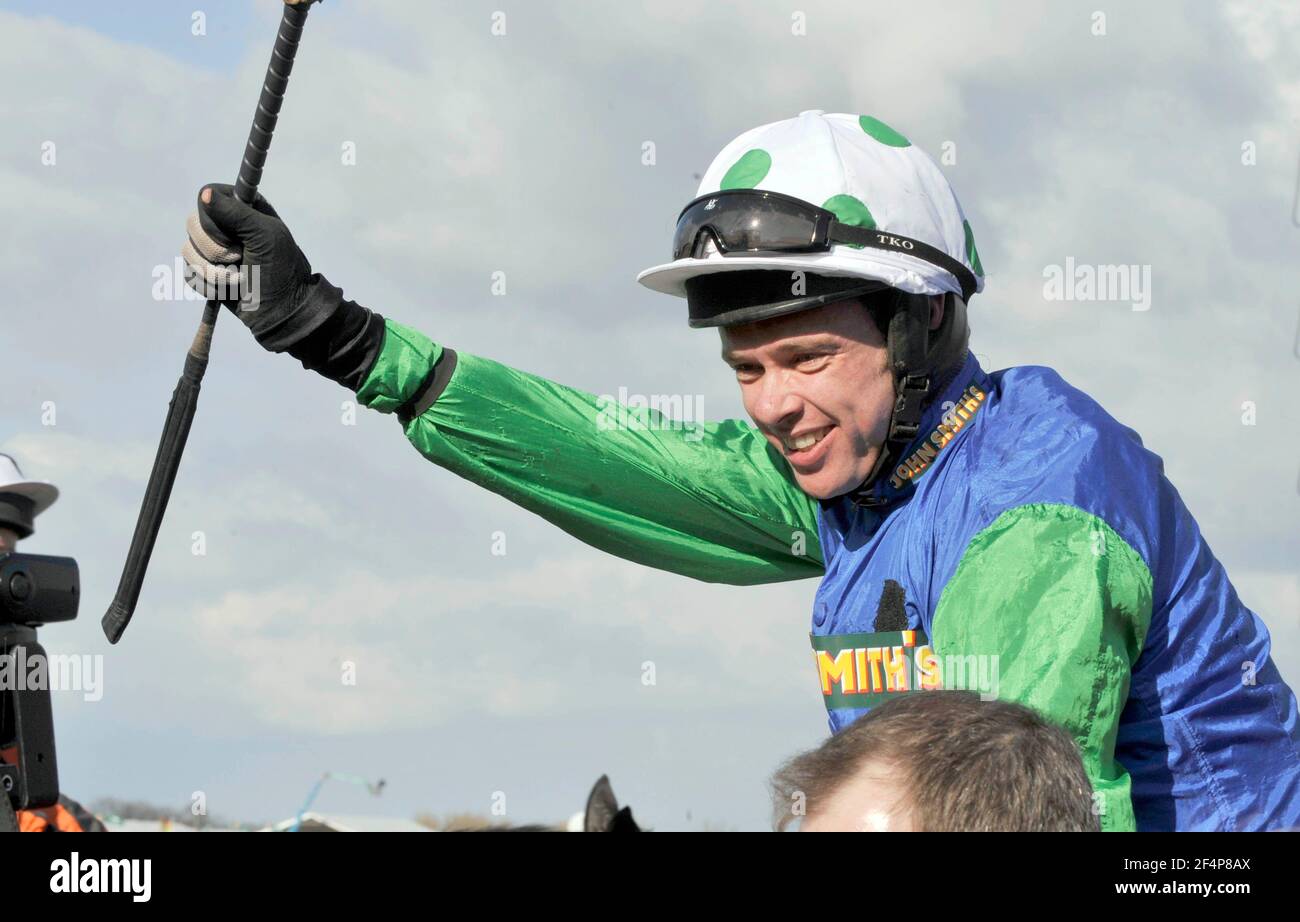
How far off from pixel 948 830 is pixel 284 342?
7.74 ft

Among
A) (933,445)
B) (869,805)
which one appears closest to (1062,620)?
(933,445)

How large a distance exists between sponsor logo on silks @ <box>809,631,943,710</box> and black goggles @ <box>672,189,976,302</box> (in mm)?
831

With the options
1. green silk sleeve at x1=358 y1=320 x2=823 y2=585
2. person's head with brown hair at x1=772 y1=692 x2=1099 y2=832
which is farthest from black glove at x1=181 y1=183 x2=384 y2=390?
person's head with brown hair at x1=772 y1=692 x2=1099 y2=832

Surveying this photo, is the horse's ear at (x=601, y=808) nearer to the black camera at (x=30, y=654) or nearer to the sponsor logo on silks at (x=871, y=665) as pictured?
the sponsor logo on silks at (x=871, y=665)

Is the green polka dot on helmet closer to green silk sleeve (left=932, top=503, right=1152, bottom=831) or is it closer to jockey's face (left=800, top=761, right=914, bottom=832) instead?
green silk sleeve (left=932, top=503, right=1152, bottom=831)

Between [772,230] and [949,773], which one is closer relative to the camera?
[949,773]

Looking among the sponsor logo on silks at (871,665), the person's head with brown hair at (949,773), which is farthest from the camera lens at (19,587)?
the person's head with brown hair at (949,773)

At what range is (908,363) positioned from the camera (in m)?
3.59

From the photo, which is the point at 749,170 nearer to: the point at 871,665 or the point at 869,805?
the point at 871,665

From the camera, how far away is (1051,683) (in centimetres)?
285

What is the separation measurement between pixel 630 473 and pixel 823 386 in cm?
92

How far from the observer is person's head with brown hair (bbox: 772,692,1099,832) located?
6.58 feet

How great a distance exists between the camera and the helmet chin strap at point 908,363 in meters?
3.59
